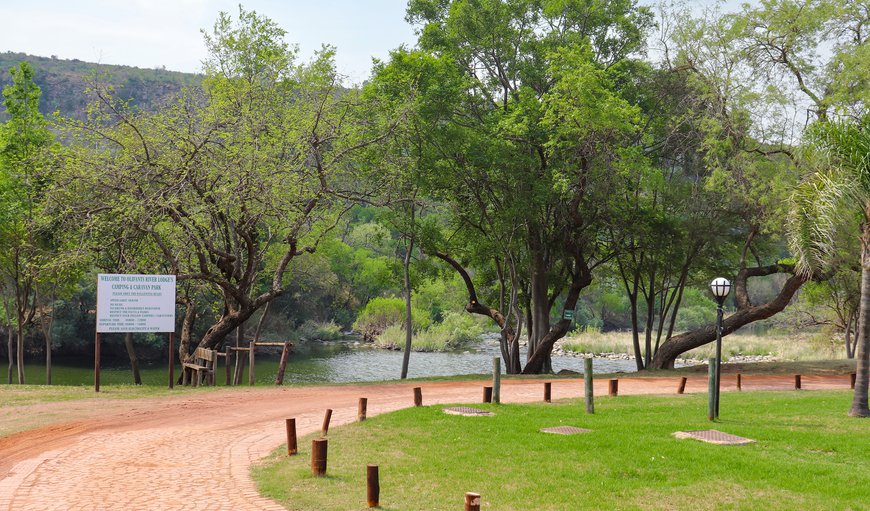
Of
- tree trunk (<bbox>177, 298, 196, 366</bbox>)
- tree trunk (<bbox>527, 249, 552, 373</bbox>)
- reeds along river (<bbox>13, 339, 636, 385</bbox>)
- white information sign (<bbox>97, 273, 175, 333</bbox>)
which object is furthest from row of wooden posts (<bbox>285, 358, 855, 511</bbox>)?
reeds along river (<bbox>13, 339, 636, 385</bbox>)

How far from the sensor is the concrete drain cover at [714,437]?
11923 mm

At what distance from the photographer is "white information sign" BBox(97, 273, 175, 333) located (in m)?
19.3

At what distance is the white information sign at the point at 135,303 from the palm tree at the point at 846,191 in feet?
47.9

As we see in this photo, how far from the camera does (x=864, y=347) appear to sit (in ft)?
50.0

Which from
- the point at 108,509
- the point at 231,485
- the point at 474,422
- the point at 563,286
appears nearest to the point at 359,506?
the point at 231,485

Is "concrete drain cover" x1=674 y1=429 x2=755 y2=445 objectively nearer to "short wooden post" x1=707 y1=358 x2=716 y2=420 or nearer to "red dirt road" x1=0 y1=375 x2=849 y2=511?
"short wooden post" x1=707 y1=358 x2=716 y2=420

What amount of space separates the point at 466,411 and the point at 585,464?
5.21m

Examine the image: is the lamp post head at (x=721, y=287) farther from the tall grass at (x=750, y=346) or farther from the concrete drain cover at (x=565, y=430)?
the tall grass at (x=750, y=346)

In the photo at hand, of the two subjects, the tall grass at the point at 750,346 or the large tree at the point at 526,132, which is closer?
the large tree at the point at 526,132

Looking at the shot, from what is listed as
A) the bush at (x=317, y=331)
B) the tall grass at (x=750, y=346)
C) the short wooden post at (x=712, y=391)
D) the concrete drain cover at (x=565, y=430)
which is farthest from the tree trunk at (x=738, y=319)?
the bush at (x=317, y=331)

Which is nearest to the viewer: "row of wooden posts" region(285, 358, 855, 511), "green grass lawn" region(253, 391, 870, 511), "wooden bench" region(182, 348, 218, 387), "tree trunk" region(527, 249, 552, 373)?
"row of wooden posts" region(285, 358, 855, 511)

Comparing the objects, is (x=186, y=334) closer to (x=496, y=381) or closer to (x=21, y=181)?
(x=21, y=181)

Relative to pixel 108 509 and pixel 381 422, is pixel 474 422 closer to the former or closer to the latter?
pixel 381 422

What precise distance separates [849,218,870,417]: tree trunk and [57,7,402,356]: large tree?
43.8 ft
